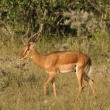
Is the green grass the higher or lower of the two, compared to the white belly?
lower

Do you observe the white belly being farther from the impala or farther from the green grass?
the green grass

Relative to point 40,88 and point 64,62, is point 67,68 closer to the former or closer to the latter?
point 64,62

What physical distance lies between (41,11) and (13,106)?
19.0ft

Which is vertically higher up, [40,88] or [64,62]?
[64,62]

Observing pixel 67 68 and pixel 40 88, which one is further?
pixel 40 88

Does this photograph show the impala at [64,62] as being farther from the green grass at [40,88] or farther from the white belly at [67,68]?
the green grass at [40,88]

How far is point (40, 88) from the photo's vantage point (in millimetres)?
7754

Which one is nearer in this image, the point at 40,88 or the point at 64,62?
the point at 64,62

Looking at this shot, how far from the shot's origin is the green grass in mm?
6207

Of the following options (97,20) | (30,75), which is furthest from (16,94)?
(97,20)

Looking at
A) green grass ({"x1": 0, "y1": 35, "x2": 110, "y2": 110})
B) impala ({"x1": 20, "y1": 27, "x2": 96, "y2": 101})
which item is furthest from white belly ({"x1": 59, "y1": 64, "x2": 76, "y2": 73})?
green grass ({"x1": 0, "y1": 35, "x2": 110, "y2": 110})

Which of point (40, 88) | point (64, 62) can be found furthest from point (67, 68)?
point (40, 88)

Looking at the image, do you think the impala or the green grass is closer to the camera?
the green grass

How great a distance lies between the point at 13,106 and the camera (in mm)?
6160
